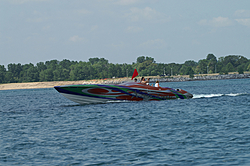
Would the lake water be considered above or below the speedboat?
below

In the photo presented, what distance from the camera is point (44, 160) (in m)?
11.7

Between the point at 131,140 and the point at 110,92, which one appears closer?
the point at 131,140

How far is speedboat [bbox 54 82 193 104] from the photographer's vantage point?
29203 mm

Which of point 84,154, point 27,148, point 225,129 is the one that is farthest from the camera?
Answer: point 225,129

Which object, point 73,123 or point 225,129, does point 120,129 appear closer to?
point 73,123

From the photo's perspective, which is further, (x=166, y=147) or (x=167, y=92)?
(x=167, y=92)

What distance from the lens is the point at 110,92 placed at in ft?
98.3

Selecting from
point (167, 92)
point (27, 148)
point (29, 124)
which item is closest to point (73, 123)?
point (29, 124)

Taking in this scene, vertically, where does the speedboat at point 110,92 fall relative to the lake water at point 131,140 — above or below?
above

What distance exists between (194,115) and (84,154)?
11.6 metres

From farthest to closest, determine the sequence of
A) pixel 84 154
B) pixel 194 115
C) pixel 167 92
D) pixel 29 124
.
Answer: pixel 167 92, pixel 194 115, pixel 29 124, pixel 84 154

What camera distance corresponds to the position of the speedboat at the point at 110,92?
29.2 m

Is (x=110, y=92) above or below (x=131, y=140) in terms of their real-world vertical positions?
above

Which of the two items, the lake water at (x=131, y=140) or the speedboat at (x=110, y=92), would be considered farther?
the speedboat at (x=110, y=92)
